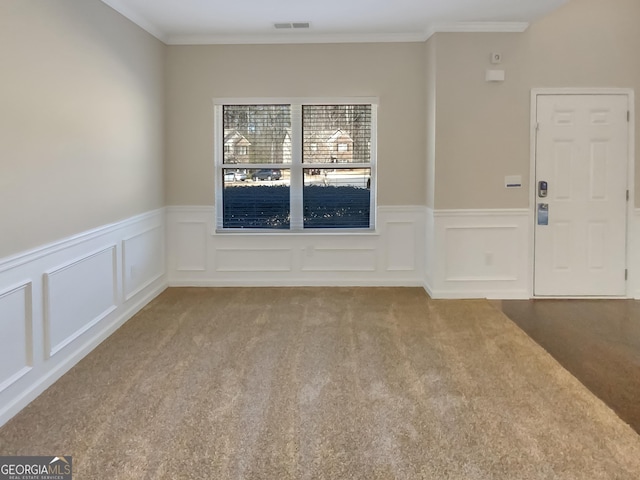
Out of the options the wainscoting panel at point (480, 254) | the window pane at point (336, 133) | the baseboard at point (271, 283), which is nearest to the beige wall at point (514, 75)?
the wainscoting panel at point (480, 254)

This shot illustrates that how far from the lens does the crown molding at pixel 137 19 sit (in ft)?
13.4

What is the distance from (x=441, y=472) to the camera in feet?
7.28

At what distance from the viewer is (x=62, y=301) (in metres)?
3.34

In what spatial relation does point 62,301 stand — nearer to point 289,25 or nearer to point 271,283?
point 271,283

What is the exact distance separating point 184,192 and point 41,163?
102 inches

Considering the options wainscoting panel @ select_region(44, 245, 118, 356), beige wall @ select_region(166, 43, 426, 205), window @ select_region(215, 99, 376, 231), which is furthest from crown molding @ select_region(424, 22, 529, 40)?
wainscoting panel @ select_region(44, 245, 118, 356)

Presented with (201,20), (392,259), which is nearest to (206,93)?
(201,20)

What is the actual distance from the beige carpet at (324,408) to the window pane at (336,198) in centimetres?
159

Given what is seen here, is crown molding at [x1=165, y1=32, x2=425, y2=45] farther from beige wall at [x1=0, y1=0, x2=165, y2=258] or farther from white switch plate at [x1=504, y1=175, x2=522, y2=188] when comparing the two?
white switch plate at [x1=504, y1=175, x2=522, y2=188]

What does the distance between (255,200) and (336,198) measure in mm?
858

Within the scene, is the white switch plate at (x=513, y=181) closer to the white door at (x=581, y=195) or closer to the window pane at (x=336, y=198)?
the white door at (x=581, y=195)

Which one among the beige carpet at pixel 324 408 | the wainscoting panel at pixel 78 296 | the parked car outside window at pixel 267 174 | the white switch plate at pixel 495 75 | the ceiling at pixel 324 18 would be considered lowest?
the beige carpet at pixel 324 408

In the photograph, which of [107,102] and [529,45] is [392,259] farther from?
[107,102]

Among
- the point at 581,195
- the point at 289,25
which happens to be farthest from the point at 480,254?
the point at 289,25
